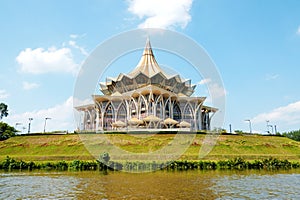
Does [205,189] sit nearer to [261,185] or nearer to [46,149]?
[261,185]

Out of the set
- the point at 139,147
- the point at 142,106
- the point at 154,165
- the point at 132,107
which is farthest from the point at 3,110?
the point at 154,165

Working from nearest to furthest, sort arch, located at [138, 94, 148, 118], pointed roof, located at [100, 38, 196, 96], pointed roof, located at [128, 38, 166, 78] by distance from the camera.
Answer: arch, located at [138, 94, 148, 118]
pointed roof, located at [100, 38, 196, 96]
pointed roof, located at [128, 38, 166, 78]

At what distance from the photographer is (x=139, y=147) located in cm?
3206

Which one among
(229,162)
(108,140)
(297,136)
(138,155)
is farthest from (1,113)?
(297,136)

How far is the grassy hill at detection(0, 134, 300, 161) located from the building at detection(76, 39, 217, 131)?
39.5ft

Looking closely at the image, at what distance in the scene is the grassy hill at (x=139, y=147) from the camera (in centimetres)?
2934

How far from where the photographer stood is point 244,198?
10.5m

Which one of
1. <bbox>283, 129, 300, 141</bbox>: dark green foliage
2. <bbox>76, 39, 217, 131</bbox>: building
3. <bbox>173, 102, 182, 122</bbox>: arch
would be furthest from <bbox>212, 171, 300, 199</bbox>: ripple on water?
<bbox>283, 129, 300, 141</bbox>: dark green foliage

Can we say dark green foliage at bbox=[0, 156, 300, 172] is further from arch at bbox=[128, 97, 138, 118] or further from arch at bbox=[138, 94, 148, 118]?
arch at bbox=[128, 97, 138, 118]

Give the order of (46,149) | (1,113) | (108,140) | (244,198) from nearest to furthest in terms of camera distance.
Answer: (244,198) → (46,149) → (108,140) → (1,113)

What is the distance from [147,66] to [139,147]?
29867 millimetres

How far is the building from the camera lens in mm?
50406

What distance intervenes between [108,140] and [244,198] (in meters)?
26.5

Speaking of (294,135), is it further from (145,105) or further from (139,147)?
(139,147)
